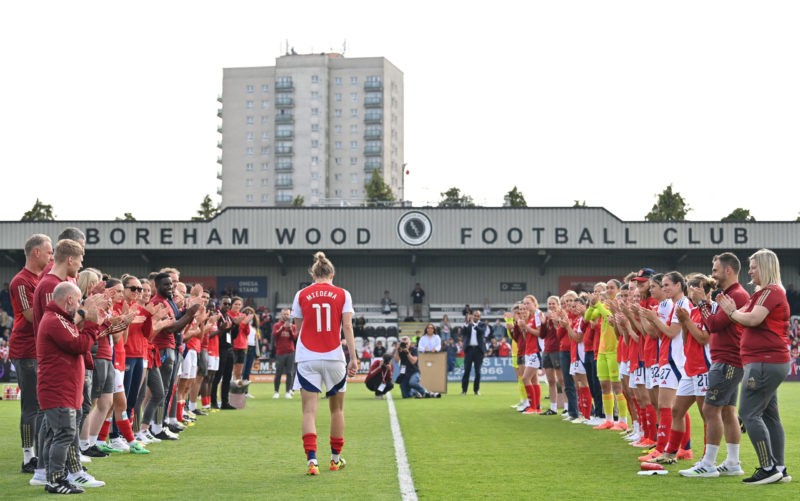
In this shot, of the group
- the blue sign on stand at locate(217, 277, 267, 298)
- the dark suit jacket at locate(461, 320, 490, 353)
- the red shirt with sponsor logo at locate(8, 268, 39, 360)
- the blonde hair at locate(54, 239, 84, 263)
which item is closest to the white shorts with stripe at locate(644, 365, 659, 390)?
the blonde hair at locate(54, 239, 84, 263)

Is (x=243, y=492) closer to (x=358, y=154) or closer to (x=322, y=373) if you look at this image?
(x=322, y=373)

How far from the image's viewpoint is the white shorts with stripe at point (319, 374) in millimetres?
10133

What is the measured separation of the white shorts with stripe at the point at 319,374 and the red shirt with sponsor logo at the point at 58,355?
2.31 metres

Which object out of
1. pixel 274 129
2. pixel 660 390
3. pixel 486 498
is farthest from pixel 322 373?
pixel 274 129

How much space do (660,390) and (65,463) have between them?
6093 mm

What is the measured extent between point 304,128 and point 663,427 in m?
135

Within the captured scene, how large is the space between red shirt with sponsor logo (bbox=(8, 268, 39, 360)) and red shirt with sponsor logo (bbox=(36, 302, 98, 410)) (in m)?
1.15

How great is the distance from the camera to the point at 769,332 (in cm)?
912

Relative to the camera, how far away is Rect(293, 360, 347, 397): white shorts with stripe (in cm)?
1013

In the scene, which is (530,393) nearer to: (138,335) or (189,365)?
(189,365)

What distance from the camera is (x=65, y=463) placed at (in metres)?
8.59

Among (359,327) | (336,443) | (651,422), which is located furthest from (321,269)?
(359,327)

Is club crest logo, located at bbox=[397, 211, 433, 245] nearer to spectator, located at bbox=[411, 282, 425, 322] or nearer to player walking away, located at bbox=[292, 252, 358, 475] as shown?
spectator, located at bbox=[411, 282, 425, 322]

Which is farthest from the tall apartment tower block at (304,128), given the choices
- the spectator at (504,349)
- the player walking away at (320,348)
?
the player walking away at (320,348)
